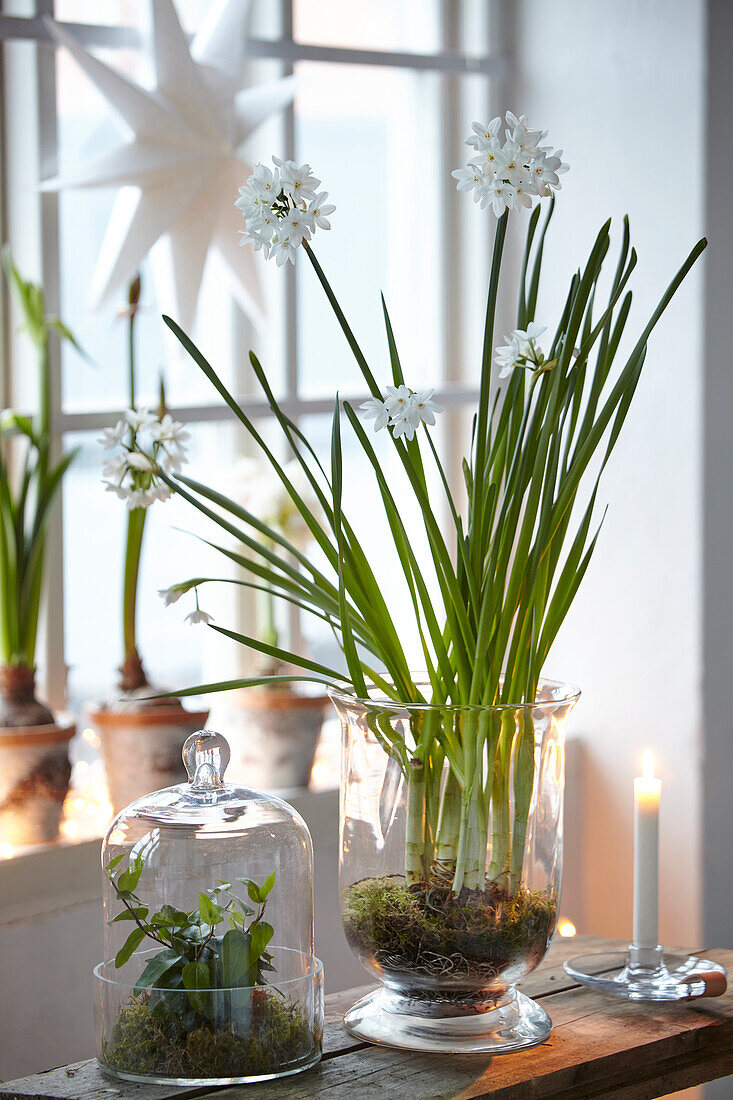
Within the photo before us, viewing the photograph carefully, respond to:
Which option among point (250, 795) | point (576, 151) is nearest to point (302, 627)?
point (576, 151)

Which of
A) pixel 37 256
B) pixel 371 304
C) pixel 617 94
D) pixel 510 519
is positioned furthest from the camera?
pixel 371 304

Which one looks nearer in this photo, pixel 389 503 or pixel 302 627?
pixel 389 503

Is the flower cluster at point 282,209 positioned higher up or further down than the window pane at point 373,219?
further down

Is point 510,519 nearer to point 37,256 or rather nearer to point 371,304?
point 37,256

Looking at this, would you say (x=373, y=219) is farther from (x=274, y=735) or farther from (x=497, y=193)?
(x=497, y=193)

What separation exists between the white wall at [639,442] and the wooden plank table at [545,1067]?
763 mm

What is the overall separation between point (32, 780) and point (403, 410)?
80cm

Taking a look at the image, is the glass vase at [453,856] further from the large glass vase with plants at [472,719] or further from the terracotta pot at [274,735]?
the terracotta pot at [274,735]

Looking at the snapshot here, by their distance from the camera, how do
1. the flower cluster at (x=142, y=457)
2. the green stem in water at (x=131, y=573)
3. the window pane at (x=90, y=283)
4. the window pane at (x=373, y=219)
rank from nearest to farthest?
the flower cluster at (x=142, y=457) → the green stem in water at (x=131, y=573) → the window pane at (x=90, y=283) → the window pane at (x=373, y=219)

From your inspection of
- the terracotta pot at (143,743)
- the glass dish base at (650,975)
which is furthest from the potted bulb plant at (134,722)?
the glass dish base at (650,975)

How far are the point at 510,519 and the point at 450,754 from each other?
7.3 inches

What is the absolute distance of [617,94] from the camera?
1959mm

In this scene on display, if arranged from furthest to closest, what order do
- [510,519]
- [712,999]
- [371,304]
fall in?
[371,304] → [712,999] → [510,519]

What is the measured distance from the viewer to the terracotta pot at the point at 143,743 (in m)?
1.62
